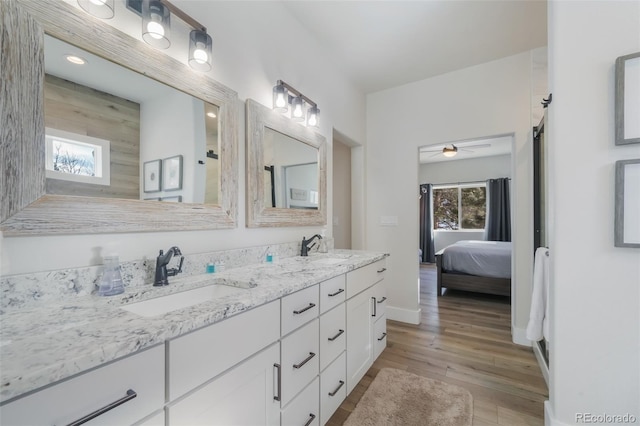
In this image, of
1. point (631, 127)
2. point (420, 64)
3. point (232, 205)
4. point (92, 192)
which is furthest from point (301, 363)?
point (420, 64)

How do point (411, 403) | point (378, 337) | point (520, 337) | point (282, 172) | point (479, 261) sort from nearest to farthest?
1. point (411, 403)
2. point (282, 172)
3. point (378, 337)
4. point (520, 337)
5. point (479, 261)

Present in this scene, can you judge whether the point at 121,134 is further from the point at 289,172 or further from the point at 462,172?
the point at 462,172

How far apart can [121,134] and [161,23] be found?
0.54 m

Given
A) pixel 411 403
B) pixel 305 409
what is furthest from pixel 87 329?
pixel 411 403

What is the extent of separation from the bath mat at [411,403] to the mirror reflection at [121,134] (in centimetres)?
159

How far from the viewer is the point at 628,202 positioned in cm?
127

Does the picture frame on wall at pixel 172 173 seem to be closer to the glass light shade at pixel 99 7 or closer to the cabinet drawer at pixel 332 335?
the glass light shade at pixel 99 7

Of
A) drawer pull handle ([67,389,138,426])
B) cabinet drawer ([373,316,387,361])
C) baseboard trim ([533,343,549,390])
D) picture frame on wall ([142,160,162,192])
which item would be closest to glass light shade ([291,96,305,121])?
picture frame on wall ([142,160,162,192])

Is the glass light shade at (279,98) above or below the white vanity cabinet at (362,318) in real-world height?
above

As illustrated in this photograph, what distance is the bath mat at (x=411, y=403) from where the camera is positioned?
159 centimetres

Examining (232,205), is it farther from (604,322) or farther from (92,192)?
(604,322)

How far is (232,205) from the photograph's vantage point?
164cm

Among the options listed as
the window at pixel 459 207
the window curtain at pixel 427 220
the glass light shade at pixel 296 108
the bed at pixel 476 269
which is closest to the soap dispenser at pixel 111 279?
the glass light shade at pixel 296 108

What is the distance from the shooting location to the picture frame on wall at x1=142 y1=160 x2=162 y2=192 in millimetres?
1248
